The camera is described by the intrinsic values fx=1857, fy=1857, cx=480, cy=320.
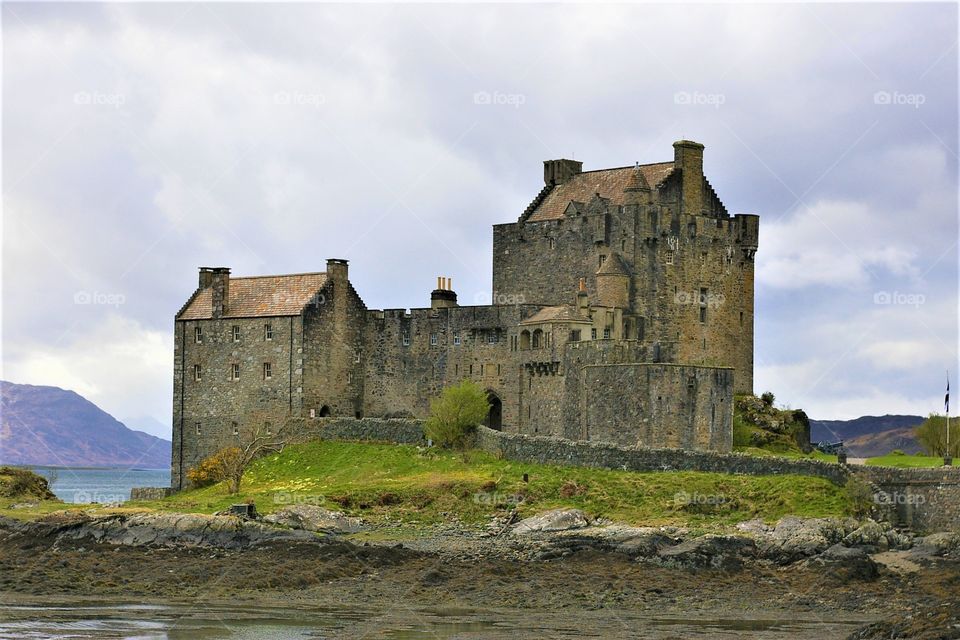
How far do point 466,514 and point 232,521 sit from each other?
823cm

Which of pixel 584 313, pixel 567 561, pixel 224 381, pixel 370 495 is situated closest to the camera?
pixel 567 561

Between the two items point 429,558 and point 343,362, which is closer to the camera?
point 429,558

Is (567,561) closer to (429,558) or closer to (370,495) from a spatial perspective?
(429,558)

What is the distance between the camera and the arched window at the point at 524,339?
76744mm

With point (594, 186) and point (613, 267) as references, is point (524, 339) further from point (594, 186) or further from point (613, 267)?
point (594, 186)

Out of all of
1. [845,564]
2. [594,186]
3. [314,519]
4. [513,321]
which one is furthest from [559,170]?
[845,564]

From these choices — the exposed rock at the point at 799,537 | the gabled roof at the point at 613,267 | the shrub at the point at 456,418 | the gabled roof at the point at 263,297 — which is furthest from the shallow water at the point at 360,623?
the gabled roof at the point at 263,297

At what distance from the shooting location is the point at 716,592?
171 feet

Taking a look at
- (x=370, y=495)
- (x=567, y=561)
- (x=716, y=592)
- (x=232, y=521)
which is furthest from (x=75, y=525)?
(x=716, y=592)

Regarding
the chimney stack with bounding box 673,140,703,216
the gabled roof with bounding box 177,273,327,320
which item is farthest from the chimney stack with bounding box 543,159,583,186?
the gabled roof with bounding box 177,273,327,320

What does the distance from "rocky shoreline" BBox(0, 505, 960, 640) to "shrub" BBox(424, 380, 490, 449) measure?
10.7m

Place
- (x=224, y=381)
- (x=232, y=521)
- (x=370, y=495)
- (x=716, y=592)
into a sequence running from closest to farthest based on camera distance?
1. (x=716, y=592)
2. (x=232, y=521)
3. (x=370, y=495)
4. (x=224, y=381)

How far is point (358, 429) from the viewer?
3014 inches

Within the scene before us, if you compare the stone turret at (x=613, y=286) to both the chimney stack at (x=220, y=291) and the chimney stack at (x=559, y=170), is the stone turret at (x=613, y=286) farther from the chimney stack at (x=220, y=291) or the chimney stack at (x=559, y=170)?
the chimney stack at (x=220, y=291)
